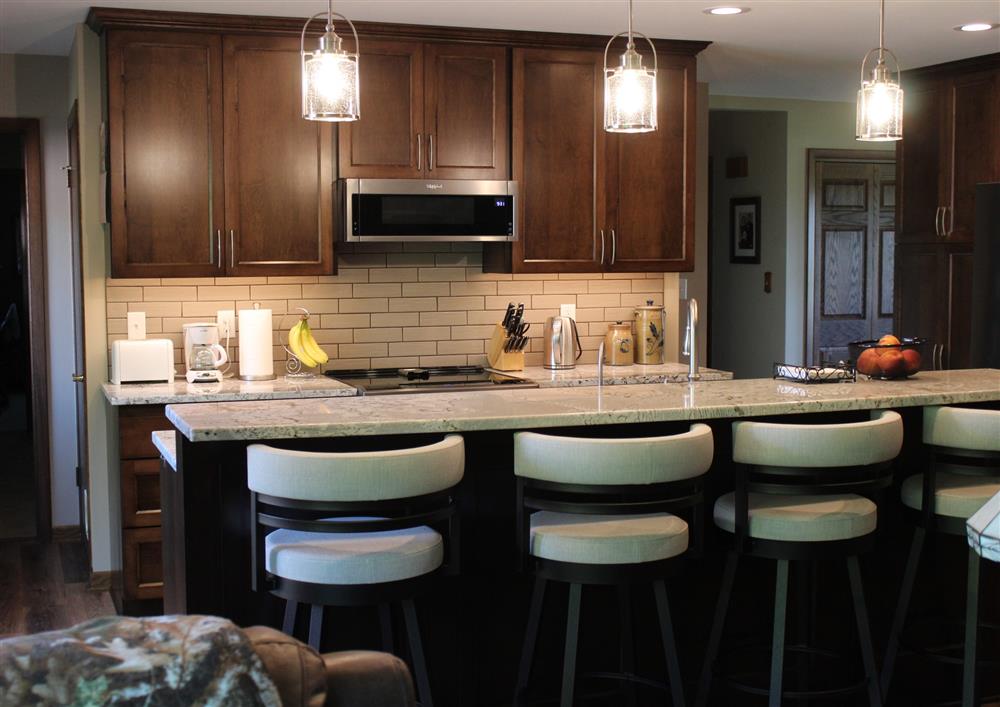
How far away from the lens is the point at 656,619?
347cm

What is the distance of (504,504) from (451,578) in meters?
0.24

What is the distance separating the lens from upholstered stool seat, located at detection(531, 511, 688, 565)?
2.88 meters

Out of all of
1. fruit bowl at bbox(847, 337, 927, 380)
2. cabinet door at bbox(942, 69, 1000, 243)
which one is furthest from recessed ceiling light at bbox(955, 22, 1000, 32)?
fruit bowl at bbox(847, 337, 927, 380)

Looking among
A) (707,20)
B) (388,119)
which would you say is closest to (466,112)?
(388,119)

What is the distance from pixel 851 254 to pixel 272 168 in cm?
429

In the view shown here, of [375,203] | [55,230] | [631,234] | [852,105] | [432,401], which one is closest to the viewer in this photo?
[432,401]

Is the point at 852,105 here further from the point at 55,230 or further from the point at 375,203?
the point at 55,230

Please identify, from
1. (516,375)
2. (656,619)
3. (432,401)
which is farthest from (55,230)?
(656,619)

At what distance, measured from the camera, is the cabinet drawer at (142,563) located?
15.5 feet

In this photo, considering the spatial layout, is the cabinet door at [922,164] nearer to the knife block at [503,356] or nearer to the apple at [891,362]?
the knife block at [503,356]

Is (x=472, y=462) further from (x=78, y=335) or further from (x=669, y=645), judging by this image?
(x=78, y=335)

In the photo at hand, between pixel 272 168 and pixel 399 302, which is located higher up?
pixel 272 168

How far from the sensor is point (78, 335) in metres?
5.61

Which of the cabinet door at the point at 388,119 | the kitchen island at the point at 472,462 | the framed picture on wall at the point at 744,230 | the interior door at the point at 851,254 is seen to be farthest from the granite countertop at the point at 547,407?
the framed picture on wall at the point at 744,230
